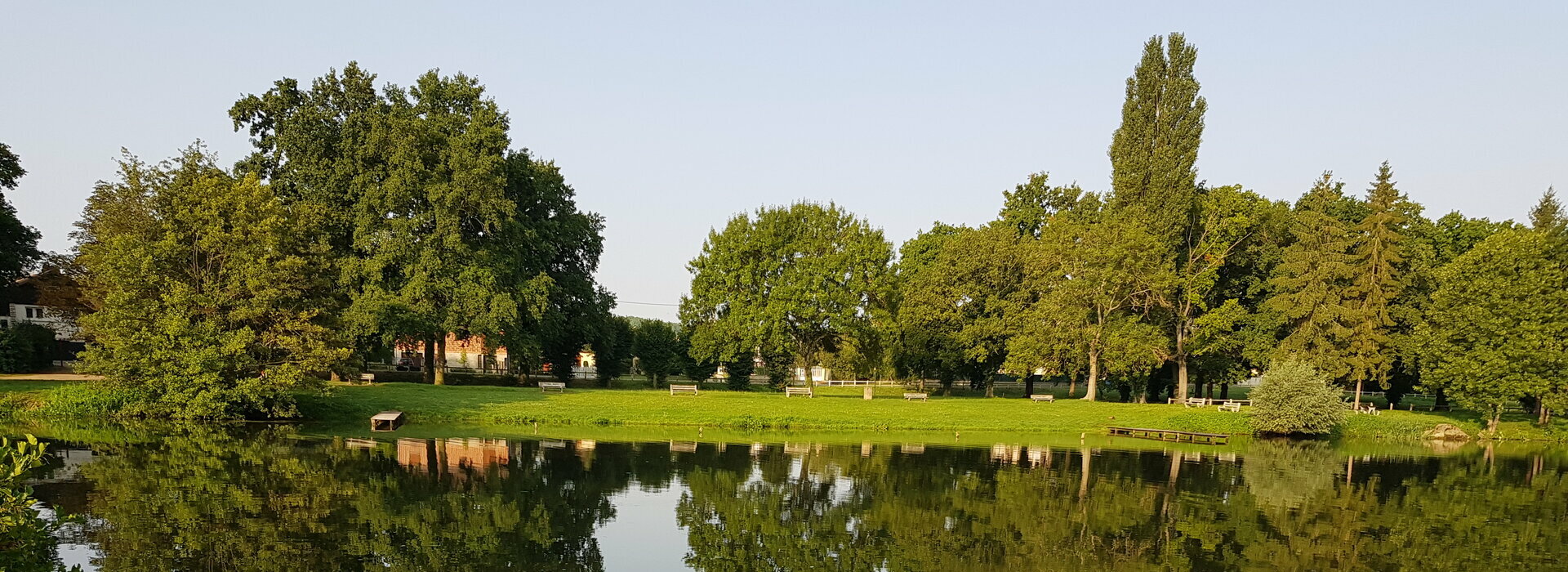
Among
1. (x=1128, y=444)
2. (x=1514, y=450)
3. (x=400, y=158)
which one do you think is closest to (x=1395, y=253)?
(x=1514, y=450)

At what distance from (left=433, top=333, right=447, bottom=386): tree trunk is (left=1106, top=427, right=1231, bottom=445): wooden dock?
40.8 meters

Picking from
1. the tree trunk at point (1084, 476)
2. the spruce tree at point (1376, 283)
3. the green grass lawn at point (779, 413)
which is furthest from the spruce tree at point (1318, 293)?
the tree trunk at point (1084, 476)

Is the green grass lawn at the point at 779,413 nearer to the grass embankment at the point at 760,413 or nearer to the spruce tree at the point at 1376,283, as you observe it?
the grass embankment at the point at 760,413

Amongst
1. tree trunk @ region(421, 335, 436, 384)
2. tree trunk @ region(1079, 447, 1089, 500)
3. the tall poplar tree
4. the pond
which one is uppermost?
the tall poplar tree

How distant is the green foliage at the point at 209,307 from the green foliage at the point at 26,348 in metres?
14.7

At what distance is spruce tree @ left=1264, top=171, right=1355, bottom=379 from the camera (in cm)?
4919

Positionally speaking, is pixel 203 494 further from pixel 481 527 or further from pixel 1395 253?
Result: pixel 1395 253

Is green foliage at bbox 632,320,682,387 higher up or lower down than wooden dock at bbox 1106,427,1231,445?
higher up

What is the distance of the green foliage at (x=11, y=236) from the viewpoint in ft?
172

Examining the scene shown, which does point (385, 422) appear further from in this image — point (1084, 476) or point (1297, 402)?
point (1297, 402)

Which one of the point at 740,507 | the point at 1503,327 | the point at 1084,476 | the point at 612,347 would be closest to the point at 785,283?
the point at 612,347

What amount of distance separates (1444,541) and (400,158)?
Answer: 5013 cm

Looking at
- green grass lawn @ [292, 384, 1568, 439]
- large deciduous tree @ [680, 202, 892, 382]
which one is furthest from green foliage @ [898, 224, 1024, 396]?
green grass lawn @ [292, 384, 1568, 439]

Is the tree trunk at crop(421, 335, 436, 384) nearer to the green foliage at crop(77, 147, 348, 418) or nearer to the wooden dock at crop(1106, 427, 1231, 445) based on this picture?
the green foliage at crop(77, 147, 348, 418)
